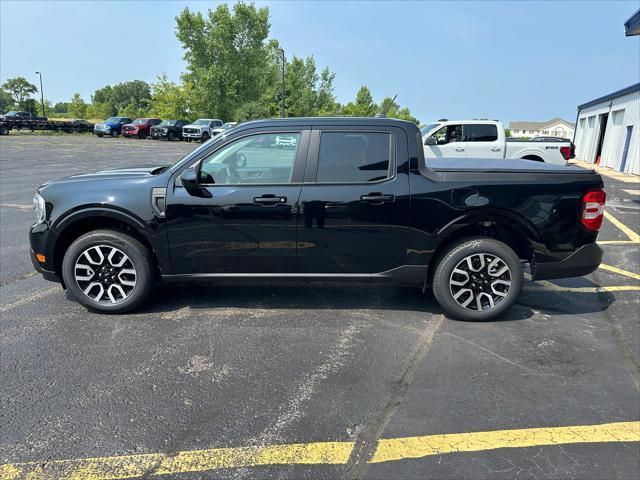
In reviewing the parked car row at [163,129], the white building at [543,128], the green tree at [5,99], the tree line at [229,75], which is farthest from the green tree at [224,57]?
the white building at [543,128]

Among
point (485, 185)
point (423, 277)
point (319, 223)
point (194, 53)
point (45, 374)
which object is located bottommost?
point (45, 374)

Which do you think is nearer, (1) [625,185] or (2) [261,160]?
(2) [261,160]

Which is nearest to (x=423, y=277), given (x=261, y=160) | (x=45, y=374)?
(x=261, y=160)

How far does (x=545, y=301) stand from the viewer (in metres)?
4.76

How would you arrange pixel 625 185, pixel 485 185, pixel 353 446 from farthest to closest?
pixel 625 185 < pixel 485 185 < pixel 353 446

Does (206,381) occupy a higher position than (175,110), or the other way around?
(175,110)

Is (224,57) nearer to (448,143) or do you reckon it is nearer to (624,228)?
(448,143)

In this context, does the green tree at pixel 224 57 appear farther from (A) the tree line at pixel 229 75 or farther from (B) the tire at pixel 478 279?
(B) the tire at pixel 478 279

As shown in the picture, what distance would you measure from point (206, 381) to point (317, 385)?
781 millimetres

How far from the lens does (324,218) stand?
13.2 feet

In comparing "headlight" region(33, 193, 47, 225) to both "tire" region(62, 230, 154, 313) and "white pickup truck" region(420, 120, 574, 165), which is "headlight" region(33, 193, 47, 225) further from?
"white pickup truck" region(420, 120, 574, 165)

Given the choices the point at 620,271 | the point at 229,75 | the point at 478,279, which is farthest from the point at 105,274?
the point at 229,75

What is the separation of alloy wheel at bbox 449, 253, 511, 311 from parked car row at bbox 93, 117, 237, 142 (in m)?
34.0

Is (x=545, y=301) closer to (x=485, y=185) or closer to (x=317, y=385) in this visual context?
(x=485, y=185)
